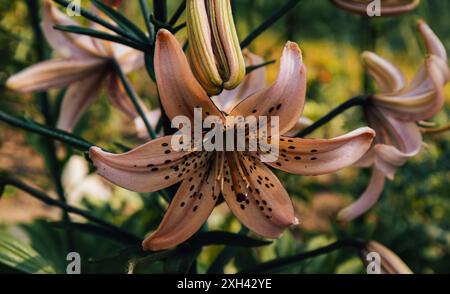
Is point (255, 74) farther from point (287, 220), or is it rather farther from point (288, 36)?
point (288, 36)

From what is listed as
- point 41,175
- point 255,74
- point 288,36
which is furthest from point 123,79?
point 41,175

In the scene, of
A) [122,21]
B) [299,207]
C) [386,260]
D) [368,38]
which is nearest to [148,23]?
[122,21]

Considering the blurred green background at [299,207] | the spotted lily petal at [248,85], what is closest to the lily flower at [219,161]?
the blurred green background at [299,207]

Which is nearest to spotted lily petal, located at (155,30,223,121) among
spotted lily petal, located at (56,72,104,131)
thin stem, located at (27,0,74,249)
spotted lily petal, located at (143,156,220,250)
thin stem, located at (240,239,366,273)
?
spotted lily petal, located at (143,156,220,250)

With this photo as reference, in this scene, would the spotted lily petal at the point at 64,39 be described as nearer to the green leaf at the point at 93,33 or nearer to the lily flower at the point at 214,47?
the green leaf at the point at 93,33

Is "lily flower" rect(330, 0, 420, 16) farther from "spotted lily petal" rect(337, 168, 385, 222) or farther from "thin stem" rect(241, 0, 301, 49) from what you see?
"spotted lily petal" rect(337, 168, 385, 222)

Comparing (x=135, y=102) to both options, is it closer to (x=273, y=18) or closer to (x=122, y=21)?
(x=122, y=21)
